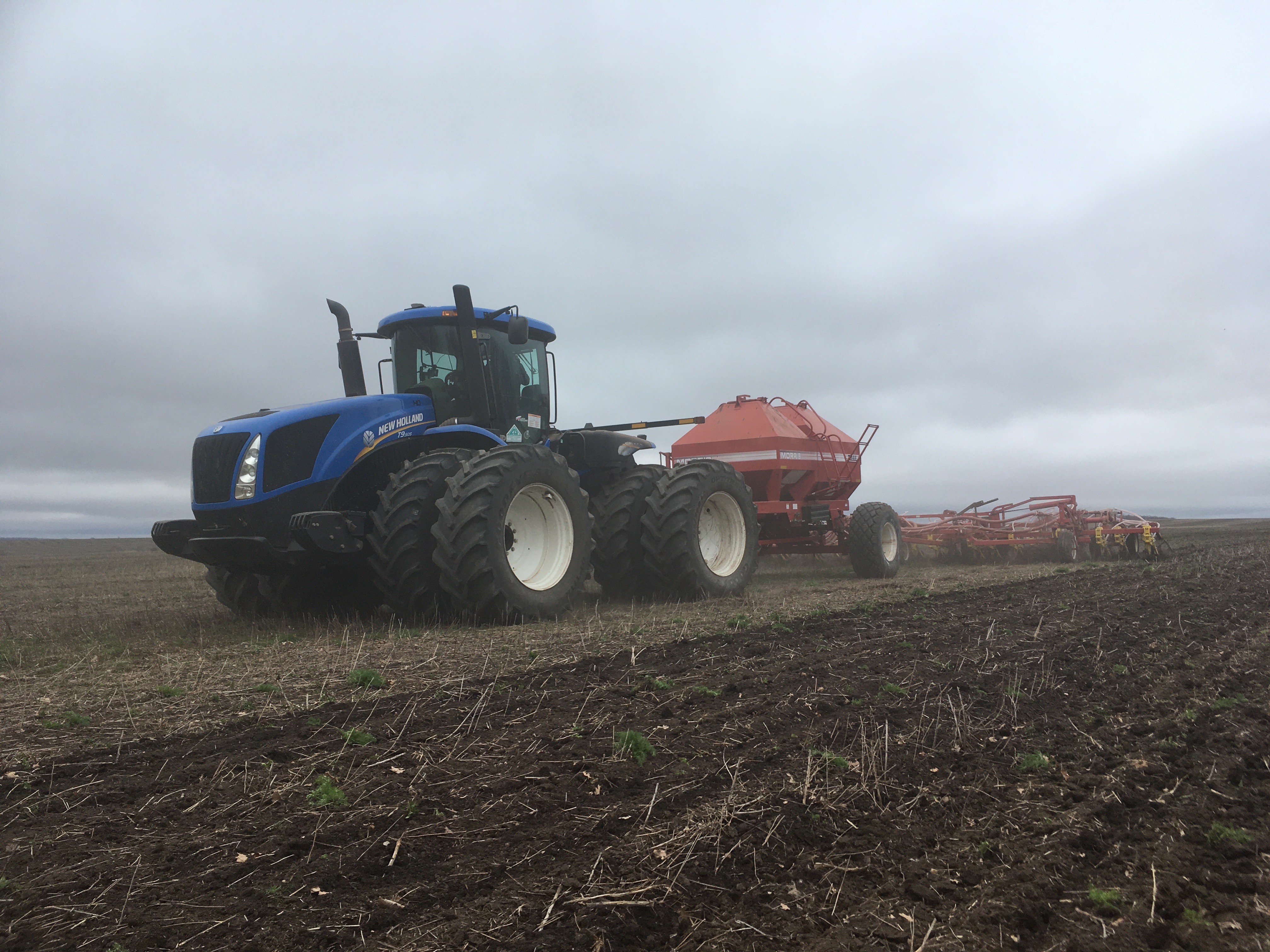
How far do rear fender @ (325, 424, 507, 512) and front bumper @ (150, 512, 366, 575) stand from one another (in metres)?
0.31

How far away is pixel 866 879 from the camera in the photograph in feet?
8.23

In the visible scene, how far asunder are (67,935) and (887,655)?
4602 mm

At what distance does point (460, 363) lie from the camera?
8133 millimetres

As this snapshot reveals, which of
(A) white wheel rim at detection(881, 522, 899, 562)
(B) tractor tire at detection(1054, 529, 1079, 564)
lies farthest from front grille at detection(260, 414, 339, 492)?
(B) tractor tire at detection(1054, 529, 1079, 564)

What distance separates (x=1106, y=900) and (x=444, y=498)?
5160 mm

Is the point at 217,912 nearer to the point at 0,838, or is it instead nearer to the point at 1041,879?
the point at 0,838

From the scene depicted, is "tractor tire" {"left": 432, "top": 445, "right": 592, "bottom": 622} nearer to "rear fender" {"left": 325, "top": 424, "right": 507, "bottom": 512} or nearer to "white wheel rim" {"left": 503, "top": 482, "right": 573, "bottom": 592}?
"white wheel rim" {"left": 503, "top": 482, "right": 573, "bottom": 592}

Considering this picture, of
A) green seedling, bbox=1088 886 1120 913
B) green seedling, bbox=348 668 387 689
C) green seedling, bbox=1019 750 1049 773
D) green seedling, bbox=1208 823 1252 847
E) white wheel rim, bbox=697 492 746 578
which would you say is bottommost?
green seedling, bbox=1088 886 1120 913

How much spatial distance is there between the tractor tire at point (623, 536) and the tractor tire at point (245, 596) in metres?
3.18

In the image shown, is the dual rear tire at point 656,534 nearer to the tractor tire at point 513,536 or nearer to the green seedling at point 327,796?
the tractor tire at point 513,536

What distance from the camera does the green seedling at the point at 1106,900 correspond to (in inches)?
90.4

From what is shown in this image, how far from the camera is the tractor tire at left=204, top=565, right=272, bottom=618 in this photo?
26.4 ft

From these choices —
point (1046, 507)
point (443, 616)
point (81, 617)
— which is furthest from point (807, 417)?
point (81, 617)

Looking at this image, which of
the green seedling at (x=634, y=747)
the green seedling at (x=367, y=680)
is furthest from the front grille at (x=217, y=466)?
the green seedling at (x=634, y=747)
